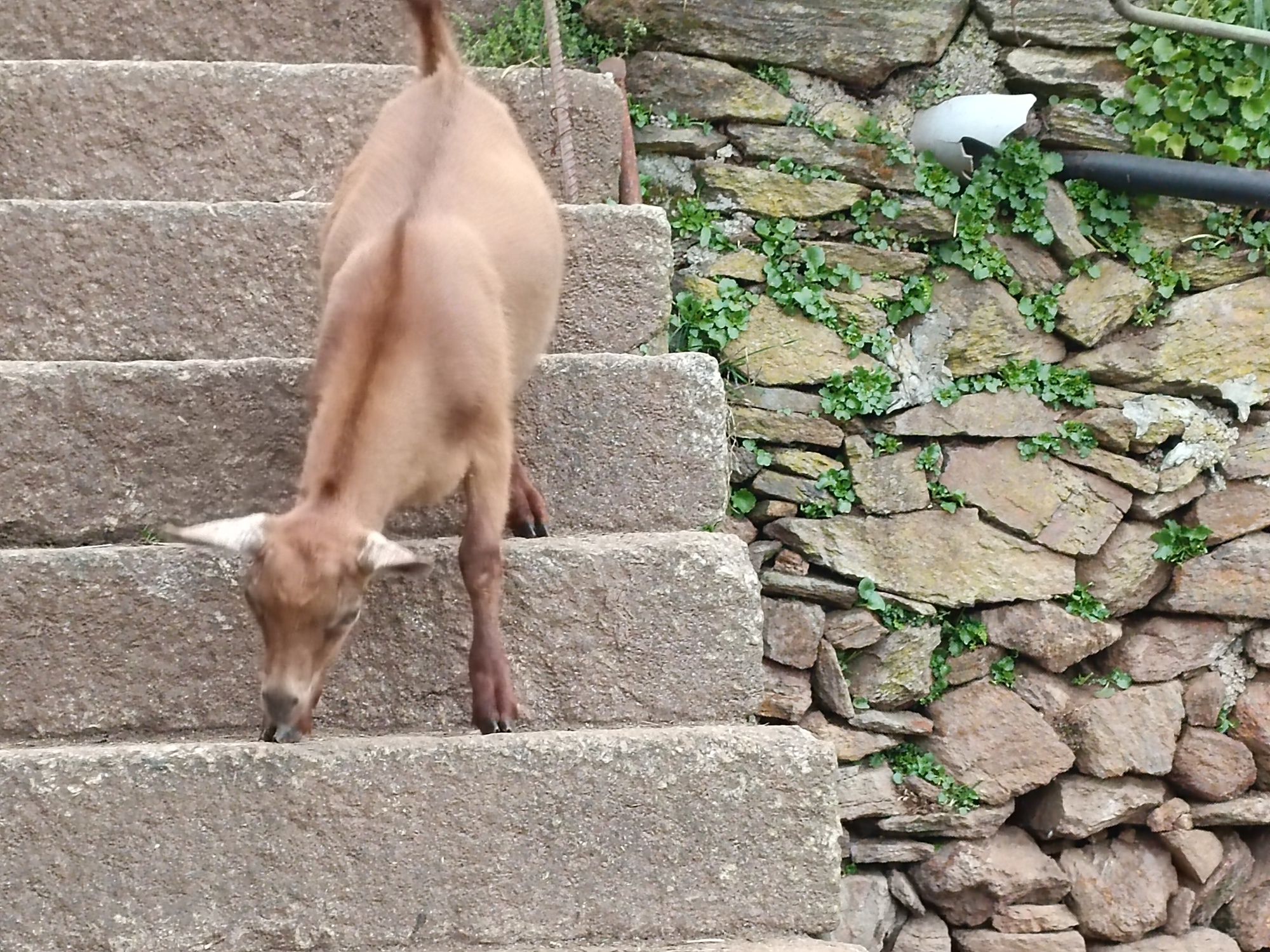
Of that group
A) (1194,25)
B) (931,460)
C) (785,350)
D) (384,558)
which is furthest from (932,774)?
(384,558)

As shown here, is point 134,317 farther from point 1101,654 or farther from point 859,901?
point 1101,654

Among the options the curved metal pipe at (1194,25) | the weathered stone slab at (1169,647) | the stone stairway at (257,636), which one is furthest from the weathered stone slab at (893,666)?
the curved metal pipe at (1194,25)

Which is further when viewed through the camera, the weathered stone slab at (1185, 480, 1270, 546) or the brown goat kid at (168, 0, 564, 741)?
the weathered stone slab at (1185, 480, 1270, 546)

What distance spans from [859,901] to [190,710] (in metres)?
2.85

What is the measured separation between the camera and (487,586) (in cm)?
261

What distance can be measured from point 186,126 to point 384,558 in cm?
182

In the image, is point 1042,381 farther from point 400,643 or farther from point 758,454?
point 400,643

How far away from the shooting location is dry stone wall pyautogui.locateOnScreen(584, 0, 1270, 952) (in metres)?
4.78

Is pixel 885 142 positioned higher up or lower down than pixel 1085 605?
higher up

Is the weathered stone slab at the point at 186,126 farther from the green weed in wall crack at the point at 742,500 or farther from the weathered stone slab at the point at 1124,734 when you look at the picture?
the weathered stone slab at the point at 1124,734

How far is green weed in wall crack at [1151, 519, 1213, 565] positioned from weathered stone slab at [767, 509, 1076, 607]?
302 millimetres

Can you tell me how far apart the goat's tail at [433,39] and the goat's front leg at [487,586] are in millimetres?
1188

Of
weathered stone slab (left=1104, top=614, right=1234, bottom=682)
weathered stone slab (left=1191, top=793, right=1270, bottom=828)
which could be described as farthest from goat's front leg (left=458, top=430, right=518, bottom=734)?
weathered stone slab (left=1191, top=793, right=1270, bottom=828)

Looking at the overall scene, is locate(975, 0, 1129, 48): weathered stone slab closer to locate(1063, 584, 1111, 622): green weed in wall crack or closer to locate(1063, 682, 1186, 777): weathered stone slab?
locate(1063, 584, 1111, 622): green weed in wall crack
